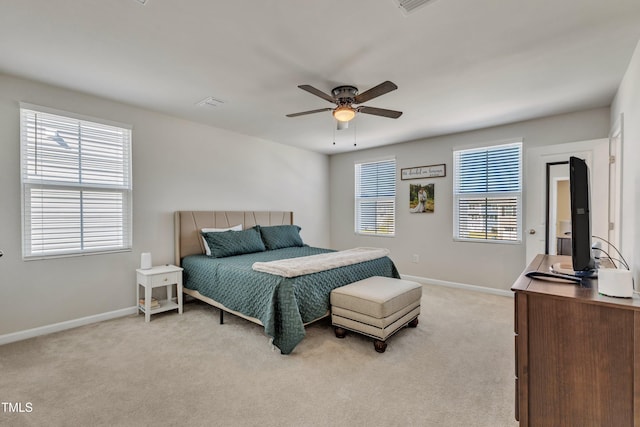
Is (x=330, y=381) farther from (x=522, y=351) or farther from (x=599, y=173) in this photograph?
(x=599, y=173)

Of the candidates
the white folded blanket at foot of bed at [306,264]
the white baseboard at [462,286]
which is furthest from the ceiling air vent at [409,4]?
the white baseboard at [462,286]

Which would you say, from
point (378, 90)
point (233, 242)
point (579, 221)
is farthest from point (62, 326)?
point (579, 221)

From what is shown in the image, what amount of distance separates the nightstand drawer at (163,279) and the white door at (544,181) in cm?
428

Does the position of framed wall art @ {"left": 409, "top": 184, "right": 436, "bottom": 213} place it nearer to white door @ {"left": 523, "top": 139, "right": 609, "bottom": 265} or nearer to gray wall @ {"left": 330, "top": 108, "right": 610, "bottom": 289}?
gray wall @ {"left": 330, "top": 108, "right": 610, "bottom": 289}

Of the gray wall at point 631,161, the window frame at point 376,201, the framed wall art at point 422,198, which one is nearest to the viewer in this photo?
the gray wall at point 631,161

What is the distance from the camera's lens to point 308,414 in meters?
1.77

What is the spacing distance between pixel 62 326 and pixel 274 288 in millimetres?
2293

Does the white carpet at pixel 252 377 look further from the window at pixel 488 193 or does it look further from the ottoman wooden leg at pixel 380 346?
the window at pixel 488 193

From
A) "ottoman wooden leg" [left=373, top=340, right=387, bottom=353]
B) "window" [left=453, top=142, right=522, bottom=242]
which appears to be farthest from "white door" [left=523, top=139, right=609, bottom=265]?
"ottoman wooden leg" [left=373, top=340, right=387, bottom=353]

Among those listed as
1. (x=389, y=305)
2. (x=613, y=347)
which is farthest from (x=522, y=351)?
(x=389, y=305)

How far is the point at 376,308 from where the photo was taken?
2.55 m

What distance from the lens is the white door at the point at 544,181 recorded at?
3.15m

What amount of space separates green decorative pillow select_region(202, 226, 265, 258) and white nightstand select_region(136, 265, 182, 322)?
49cm

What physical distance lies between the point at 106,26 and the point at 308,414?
277 cm
